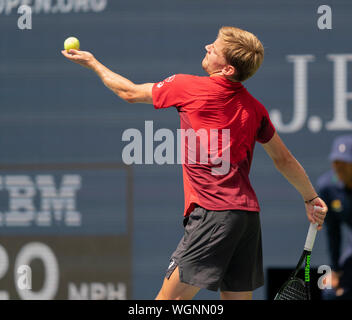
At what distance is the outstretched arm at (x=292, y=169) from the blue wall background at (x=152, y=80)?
1.42 meters

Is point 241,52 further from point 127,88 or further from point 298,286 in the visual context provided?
point 298,286

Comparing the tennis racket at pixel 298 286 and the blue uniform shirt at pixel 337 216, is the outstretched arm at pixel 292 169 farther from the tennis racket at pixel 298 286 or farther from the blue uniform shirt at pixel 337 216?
the blue uniform shirt at pixel 337 216

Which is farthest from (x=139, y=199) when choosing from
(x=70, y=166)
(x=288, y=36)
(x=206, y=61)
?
(x=206, y=61)

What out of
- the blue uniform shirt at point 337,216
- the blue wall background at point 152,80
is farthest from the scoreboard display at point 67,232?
the blue uniform shirt at point 337,216

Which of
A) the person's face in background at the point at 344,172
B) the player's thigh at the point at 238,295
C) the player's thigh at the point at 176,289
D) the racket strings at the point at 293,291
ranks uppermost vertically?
the person's face in background at the point at 344,172

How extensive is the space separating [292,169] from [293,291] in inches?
26.9

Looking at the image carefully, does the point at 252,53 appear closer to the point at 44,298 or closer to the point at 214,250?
the point at 214,250

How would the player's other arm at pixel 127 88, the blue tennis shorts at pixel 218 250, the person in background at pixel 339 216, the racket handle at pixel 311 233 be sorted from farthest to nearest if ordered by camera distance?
the person in background at pixel 339 216 < the racket handle at pixel 311 233 < the player's other arm at pixel 127 88 < the blue tennis shorts at pixel 218 250

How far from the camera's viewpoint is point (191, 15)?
4.94 meters

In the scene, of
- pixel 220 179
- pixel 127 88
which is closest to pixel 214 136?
pixel 220 179

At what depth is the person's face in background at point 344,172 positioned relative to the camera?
186 inches

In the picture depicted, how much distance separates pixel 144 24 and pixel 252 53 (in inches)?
79.5

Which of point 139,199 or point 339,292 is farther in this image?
point 139,199
